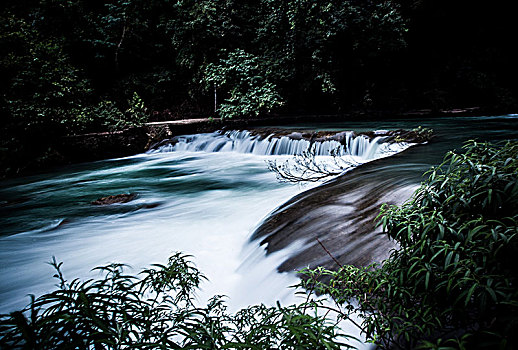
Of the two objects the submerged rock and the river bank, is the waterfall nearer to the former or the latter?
the river bank

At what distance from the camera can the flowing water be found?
10.8 feet

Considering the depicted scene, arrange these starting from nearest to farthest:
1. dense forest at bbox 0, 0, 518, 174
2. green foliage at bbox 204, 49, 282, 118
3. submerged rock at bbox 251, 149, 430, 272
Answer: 1. submerged rock at bbox 251, 149, 430, 272
2. dense forest at bbox 0, 0, 518, 174
3. green foliage at bbox 204, 49, 282, 118

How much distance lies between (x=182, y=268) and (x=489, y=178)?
1.99m

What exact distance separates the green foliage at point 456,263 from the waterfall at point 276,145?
4713mm

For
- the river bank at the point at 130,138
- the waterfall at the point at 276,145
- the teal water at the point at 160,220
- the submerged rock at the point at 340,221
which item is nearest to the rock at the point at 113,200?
the teal water at the point at 160,220

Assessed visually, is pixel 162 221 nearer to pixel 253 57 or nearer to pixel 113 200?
pixel 113 200

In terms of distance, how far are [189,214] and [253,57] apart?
1123 cm

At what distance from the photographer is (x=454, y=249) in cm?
151

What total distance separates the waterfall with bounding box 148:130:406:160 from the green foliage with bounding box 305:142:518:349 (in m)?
4.71

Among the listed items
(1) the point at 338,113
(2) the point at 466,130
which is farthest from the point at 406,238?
(1) the point at 338,113

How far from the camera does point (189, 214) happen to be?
5.61 m

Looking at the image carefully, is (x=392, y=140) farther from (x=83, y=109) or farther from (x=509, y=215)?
(x=83, y=109)

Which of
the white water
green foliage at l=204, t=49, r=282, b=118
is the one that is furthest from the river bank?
the white water

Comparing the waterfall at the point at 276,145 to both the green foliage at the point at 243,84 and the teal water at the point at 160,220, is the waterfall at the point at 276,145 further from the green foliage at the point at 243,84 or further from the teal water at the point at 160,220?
the green foliage at the point at 243,84
